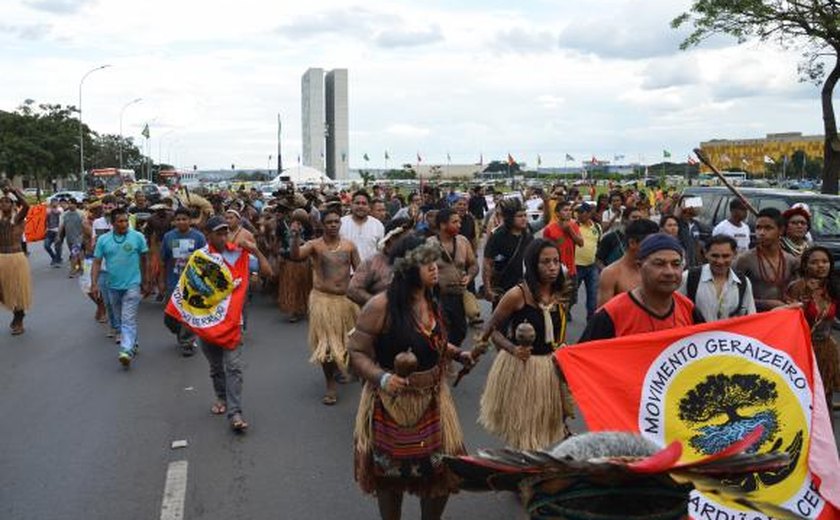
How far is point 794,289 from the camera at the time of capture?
647 centimetres

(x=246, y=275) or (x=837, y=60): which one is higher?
(x=837, y=60)

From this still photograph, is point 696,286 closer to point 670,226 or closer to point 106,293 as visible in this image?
point 670,226

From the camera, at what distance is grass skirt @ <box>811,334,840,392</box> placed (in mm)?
6680

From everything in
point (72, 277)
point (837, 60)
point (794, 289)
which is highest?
point (837, 60)

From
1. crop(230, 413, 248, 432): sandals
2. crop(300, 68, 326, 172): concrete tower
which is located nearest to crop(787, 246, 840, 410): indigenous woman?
crop(230, 413, 248, 432): sandals

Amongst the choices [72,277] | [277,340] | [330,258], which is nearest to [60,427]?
[330,258]

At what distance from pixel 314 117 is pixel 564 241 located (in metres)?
124

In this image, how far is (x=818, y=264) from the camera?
631cm

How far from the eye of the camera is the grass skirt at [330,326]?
7.80 m

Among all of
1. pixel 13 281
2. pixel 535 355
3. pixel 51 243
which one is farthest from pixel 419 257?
pixel 51 243

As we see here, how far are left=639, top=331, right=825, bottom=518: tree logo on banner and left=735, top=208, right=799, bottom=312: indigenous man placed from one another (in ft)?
9.86

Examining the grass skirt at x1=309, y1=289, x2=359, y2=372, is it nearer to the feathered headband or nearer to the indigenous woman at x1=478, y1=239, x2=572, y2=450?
the indigenous woman at x1=478, y1=239, x2=572, y2=450

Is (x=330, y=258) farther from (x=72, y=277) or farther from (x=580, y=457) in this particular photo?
(x=72, y=277)

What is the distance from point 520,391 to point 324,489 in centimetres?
151
